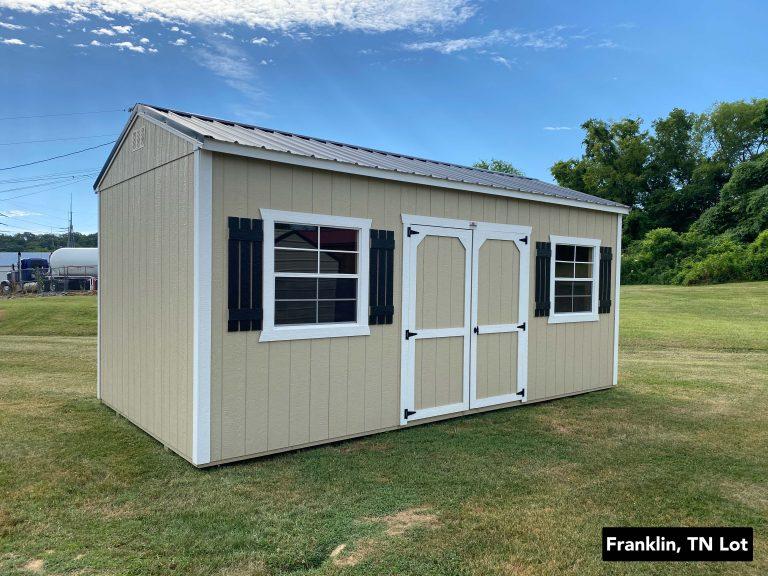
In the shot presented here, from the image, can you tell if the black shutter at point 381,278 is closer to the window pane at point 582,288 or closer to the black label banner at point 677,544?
the black label banner at point 677,544

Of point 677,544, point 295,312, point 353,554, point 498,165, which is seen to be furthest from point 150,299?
point 498,165

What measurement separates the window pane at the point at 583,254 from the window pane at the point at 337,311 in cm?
344

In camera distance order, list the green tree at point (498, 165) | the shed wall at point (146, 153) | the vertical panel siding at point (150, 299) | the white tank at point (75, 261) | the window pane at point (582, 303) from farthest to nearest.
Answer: the green tree at point (498, 165), the white tank at point (75, 261), the window pane at point (582, 303), the shed wall at point (146, 153), the vertical panel siding at point (150, 299)

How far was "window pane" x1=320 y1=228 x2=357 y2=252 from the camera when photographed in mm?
4688

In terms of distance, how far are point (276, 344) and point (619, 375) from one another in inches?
234

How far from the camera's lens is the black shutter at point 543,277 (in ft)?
20.9

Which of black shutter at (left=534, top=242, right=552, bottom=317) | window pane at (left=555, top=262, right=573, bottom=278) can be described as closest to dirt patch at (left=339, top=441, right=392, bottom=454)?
black shutter at (left=534, top=242, right=552, bottom=317)

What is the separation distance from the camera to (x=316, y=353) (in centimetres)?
466

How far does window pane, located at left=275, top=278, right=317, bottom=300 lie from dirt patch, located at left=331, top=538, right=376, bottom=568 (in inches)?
83.5

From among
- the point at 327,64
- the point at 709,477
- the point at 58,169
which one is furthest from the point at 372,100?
the point at 58,169

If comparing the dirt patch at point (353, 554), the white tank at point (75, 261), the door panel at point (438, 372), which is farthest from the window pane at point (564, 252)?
the white tank at point (75, 261)

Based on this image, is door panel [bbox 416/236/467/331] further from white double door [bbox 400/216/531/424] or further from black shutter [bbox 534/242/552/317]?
black shutter [bbox 534/242/552/317]

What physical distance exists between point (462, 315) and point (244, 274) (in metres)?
2.44

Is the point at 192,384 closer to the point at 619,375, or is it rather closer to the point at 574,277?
the point at 574,277
